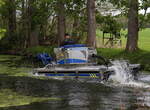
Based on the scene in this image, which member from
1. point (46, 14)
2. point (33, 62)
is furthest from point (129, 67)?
point (46, 14)

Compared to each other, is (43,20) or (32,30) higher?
(43,20)

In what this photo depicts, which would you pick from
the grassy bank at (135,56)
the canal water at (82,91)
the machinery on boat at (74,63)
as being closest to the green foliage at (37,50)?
the grassy bank at (135,56)

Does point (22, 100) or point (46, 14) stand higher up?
point (46, 14)

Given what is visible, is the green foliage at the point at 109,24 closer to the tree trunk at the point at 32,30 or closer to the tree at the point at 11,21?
the tree trunk at the point at 32,30

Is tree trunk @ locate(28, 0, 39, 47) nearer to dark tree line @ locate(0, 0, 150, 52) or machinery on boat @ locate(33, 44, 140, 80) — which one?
dark tree line @ locate(0, 0, 150, 52)

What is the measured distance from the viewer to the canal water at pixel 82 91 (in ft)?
47.6

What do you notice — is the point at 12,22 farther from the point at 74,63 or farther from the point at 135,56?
the point at 74,63

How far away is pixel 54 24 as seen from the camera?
4603cm

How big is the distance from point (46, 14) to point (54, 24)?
4.66m

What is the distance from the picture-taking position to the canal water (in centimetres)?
1451

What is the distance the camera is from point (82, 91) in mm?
18156

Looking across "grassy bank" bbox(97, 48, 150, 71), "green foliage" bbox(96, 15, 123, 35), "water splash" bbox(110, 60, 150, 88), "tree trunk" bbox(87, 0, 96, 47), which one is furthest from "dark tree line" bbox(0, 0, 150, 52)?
"water splash" bbox(110, 60, 150, 88)

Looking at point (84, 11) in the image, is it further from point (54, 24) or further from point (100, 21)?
point (54, 24)

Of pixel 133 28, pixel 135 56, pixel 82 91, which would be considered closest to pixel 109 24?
pixel 133 28
